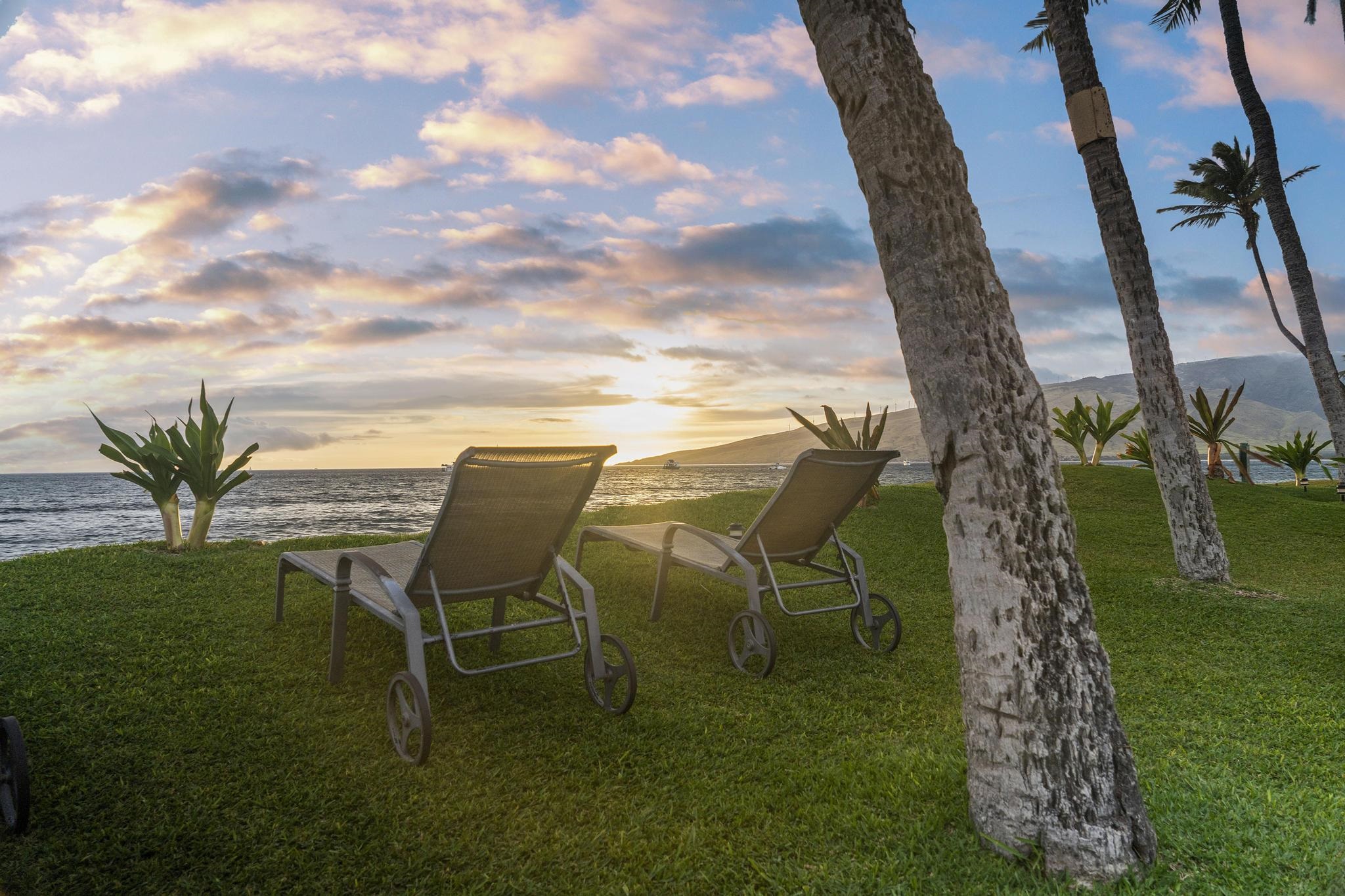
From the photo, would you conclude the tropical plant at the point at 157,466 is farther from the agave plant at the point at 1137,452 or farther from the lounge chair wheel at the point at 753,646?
the agave plant at the point at 1137,452

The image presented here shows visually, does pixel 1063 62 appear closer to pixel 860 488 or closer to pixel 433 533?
pixel 860 488

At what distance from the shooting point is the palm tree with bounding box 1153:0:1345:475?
458 inches

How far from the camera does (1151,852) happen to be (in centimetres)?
203

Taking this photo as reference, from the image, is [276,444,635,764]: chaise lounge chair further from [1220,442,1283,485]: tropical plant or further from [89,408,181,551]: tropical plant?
[1220,442,1283,485]: tropical plant

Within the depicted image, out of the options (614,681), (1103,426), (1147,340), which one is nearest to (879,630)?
(614,681)

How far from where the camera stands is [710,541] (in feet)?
14.8

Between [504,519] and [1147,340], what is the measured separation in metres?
6.14

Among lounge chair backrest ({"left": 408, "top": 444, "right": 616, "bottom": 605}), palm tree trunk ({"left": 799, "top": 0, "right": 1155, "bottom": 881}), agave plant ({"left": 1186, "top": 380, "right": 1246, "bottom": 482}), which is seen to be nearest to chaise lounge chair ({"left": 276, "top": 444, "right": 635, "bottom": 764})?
lounge chair backrest ({"left": 408, "top": 444, "right": 616, "bottom": 605})

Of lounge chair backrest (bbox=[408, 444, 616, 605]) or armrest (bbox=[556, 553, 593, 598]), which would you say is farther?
armrest (bbox=[556, 553, 593, 598])

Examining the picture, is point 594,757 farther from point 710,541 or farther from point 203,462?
point 203,462

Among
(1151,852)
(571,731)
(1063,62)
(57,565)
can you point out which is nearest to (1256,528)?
(1063,62)

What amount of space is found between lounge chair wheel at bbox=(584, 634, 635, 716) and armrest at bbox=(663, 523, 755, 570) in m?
1.06

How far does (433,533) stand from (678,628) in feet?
6.79

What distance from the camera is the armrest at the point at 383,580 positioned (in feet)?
9.87
